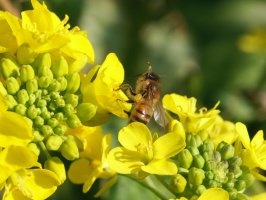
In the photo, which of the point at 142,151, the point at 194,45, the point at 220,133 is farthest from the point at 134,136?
the point at 194,45

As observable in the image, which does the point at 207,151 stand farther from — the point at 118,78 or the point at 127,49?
the point at 127,49

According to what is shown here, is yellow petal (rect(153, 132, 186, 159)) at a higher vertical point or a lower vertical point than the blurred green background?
higher

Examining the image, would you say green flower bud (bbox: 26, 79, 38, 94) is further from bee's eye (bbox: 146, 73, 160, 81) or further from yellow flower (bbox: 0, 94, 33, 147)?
bee's eye (bbox: 146, 73, 160, 81)

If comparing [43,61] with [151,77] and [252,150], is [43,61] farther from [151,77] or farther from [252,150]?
[252,150]

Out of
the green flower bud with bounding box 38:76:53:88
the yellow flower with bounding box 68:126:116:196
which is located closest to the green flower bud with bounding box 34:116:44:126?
the green flower bud with bounding box 38:76:53:88

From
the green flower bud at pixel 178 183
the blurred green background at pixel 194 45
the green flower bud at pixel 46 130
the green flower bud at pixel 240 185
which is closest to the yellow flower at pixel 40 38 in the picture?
the green flower bud at pixel 46 130

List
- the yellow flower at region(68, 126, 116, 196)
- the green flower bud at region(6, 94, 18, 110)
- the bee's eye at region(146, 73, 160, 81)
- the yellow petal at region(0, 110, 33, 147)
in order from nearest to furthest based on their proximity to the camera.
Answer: the yellow petal at region(0, 110, 33, 147) < the green flower bud at region(6, 94, 18, 110) < the yellow flower at region(68, 126, 116, 196) < the bee's eye at region(146, 73, 160, 81)

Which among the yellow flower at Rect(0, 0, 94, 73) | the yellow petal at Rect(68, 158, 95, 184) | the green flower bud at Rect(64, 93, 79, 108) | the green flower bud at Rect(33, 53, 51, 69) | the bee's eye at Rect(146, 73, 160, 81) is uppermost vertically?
the yellow flower at Rect(0, 0, 94, 73)

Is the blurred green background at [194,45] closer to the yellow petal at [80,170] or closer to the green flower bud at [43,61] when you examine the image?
the yellow petal at [80,170]
